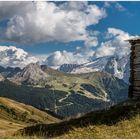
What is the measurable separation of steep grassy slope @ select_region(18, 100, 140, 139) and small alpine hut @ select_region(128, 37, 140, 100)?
7.22 m

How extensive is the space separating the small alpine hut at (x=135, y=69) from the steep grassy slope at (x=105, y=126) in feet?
23.7

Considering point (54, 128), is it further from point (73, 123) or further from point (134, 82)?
point (134, 82)

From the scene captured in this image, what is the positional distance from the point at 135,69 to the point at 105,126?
14.4 metres

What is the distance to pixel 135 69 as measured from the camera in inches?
1722

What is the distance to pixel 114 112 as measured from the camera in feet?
113

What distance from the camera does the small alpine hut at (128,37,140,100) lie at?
42688mm

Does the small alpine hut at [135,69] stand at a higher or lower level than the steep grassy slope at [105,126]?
higher

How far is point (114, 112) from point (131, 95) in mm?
9089

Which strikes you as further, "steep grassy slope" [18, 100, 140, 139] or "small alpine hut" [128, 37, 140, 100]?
"small alpine hut" [128, 37, 140, 100]

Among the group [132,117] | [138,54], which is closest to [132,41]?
[138,54]

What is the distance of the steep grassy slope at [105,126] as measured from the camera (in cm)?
2753

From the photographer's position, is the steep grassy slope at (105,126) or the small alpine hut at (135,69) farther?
the small alpine hut at (135,69)

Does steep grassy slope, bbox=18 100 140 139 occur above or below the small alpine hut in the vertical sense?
below

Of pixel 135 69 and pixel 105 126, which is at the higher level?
pixel 135 69
